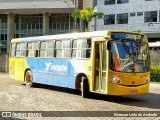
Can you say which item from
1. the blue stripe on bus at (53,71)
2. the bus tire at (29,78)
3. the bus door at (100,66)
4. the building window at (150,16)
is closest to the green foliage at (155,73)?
the bus tire at (29,78)

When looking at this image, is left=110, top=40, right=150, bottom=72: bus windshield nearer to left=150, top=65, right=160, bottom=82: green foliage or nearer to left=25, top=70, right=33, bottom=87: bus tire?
left=25, top=70, right=33, bottom=87: bus tire

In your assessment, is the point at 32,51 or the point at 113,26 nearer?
the point at 32,51

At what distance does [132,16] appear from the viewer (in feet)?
192

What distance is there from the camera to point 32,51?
2223 centimetres

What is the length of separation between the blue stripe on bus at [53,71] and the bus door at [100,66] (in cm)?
201

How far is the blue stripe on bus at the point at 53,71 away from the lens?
18.5 m

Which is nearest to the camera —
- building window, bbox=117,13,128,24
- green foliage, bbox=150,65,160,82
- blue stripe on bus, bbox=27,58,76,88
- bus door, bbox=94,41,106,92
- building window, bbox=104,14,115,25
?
bus door, bbox=94,41,106,92

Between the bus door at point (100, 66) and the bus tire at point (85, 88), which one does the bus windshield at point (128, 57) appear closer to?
the bus door at point (100, 66)

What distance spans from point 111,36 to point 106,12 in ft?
152

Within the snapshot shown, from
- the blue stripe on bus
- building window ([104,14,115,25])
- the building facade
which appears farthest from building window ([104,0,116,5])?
the blue stripe on bus

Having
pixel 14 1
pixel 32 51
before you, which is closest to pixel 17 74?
pixel 32 51

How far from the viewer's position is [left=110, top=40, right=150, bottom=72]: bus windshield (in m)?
15.4

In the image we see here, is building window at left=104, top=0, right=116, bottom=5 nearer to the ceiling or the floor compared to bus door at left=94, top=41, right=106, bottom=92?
nearer to the ceiling

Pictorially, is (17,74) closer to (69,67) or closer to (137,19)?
(69,67)
